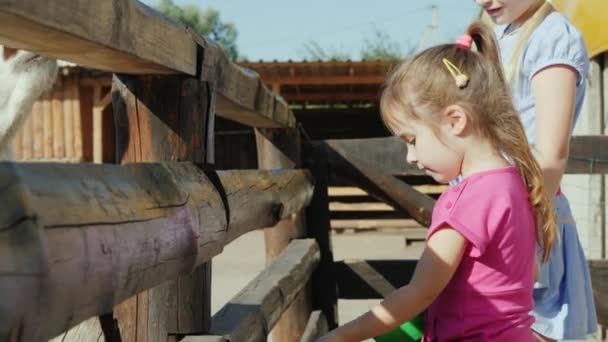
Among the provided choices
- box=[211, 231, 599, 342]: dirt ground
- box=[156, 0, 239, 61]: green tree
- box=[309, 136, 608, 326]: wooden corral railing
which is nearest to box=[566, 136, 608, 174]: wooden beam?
box=[309, 136, 608, 326]: wooden corral railing

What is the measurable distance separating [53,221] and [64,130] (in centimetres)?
1532

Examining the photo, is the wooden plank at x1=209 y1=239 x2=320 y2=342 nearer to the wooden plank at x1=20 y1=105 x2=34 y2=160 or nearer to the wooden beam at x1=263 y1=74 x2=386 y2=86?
the wooden beam at x1=263 y1=74 x2=386 y2=86

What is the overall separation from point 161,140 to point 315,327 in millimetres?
2421

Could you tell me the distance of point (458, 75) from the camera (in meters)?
2.17

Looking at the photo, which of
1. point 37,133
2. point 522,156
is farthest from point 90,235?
point 37,133

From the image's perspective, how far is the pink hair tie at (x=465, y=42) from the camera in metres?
2.31

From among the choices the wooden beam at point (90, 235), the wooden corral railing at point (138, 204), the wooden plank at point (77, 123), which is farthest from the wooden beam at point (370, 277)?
the wooden plank at point (77, 123)

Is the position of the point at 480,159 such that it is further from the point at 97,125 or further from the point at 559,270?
the point at 97,125

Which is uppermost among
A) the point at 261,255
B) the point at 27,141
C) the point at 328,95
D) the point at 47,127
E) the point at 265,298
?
the point at 328,95

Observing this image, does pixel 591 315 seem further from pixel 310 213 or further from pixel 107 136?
pixel 107 136

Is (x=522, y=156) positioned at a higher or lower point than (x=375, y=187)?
higher

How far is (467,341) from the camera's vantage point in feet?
7.07

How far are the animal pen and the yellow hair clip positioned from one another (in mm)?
601

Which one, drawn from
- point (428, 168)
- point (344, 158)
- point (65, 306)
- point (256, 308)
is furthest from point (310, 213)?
point (65, 306)
